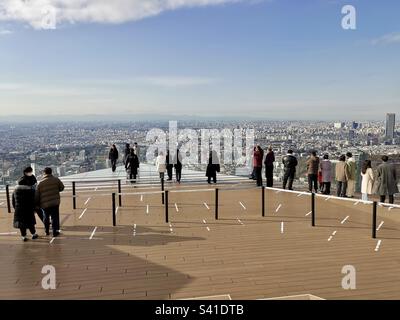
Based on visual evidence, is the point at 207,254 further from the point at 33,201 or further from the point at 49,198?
the point at 33,201

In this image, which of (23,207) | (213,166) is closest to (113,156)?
(213,166)

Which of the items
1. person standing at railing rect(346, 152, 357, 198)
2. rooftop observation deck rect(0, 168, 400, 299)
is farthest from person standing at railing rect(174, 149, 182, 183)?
person standing at railing rect(346, 152, 357, 198)

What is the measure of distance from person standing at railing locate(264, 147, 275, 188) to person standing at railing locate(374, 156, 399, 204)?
431cm

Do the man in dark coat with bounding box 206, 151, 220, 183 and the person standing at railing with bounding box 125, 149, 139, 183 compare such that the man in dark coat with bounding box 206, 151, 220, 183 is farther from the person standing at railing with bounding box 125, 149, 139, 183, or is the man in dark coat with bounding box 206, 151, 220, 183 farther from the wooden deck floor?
the wooden deck floor

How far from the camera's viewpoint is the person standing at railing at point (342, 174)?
13585 millimetres

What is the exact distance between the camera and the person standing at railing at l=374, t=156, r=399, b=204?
40.2ft

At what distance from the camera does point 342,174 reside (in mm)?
13609

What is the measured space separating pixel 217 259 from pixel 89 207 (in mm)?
6375

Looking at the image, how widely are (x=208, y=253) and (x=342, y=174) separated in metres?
7.42

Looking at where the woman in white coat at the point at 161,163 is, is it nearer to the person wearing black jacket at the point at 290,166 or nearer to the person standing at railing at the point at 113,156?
the person standing at railing at the point at 113,156

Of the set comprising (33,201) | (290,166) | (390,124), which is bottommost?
(33,201)

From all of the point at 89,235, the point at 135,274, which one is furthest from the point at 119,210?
the point at 135,274

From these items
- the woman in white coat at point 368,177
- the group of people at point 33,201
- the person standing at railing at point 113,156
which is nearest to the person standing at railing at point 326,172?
the woman in white coat at point 368,177
